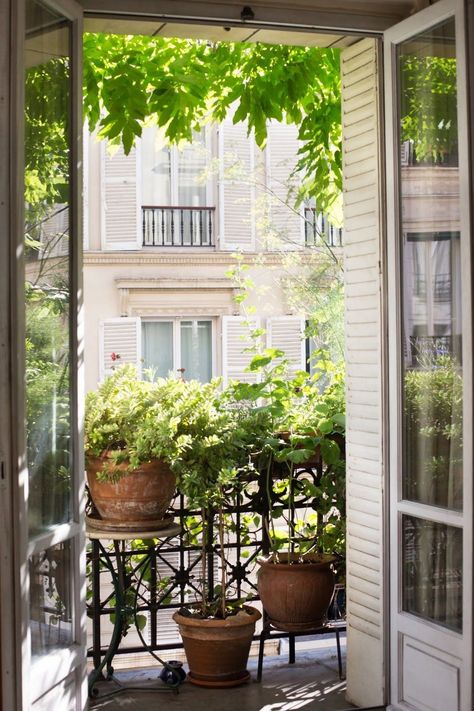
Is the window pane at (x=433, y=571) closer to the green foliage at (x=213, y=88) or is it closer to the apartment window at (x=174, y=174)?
the green foliage at (x=213, y=88)

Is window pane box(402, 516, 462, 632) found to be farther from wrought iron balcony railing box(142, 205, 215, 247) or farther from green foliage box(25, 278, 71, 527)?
wrought iron balcony railing box(142, 205, 215, 247)

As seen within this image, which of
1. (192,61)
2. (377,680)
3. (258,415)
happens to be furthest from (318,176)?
(377,680)

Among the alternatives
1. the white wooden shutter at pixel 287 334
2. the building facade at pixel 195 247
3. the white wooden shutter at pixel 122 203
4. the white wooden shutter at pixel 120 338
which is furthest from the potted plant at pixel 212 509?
the white wooden shutter at pixel 122 203

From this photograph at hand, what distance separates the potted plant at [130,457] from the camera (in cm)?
→ 398

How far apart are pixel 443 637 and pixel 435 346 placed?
1004mm

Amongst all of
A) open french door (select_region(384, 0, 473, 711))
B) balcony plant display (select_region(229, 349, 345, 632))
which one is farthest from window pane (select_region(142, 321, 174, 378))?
open french door (select_region(384, 0, 473, 711))

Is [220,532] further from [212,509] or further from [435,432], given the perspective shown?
[435,432]

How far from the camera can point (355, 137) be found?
12.7 ft

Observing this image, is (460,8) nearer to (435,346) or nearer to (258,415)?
(435,346)

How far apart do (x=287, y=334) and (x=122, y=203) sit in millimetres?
3280

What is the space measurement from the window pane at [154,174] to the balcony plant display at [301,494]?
10761 mm

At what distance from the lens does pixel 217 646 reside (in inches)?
163

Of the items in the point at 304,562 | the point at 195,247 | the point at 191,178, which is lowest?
the point at 304,562

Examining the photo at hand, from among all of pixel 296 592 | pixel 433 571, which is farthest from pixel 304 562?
pixel 433 571
